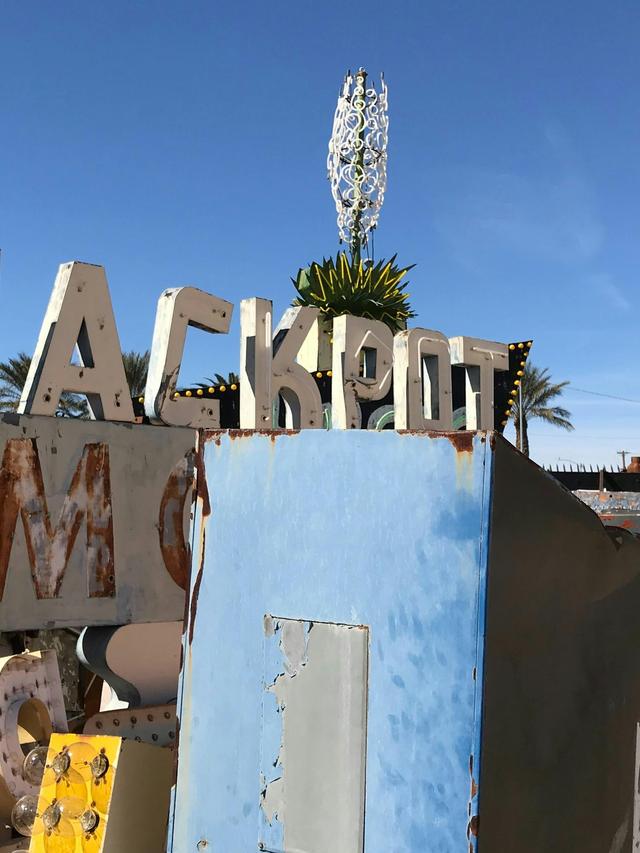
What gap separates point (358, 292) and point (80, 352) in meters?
20.5

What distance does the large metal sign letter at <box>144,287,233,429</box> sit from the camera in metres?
7.01

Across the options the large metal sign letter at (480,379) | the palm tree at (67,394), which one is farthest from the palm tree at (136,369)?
the large metal sign letter at (480,379)

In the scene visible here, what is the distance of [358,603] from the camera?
3105 millimetres

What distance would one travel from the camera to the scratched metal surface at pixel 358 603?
2867 millimetres

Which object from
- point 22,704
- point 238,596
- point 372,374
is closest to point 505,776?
point 238,596

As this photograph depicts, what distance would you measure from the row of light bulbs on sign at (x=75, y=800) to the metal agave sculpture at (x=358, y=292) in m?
22.6

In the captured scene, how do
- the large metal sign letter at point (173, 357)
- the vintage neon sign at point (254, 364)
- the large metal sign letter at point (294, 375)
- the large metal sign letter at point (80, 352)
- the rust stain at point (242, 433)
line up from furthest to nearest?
the large metal sign letter at point (294, 375), the large metal sign letter at point (173, 357), the vintage neon sign at point (254, 364), the large metal sign letter at point (80, 352), the rust stain at point (242, 433)

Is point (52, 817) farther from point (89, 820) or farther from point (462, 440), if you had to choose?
point (462, 440)

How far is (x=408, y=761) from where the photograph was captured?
291 centimetres

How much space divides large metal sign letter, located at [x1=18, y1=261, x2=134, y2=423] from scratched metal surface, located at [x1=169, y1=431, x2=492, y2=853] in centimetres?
307

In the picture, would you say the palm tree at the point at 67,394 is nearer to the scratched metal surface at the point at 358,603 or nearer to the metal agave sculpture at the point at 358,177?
the metal agave sculpture at the point at 358,177

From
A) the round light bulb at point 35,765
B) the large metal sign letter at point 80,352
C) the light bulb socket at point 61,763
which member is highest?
the large metal sign letter at point 80,352

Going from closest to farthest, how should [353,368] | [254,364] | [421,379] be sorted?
[254,364] → [353,368] → [421,379]

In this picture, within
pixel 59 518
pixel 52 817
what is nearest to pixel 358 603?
pixel 52 817
